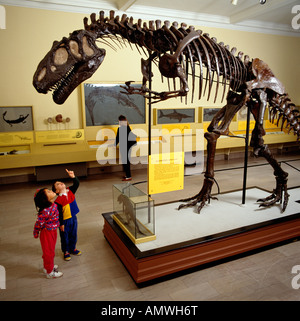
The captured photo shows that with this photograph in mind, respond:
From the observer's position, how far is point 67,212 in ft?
11.1

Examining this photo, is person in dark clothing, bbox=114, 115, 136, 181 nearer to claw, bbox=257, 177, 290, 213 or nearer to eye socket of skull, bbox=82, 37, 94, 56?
claw, bbox=257, 177, 290, 213

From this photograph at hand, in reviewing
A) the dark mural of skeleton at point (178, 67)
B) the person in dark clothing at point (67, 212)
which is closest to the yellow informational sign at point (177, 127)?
the dark mural of skeleton at point (178, 67)

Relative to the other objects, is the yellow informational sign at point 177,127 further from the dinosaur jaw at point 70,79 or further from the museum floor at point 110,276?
the dinosaur jaw at point 70,79

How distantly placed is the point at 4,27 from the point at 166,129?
4568 millimetres

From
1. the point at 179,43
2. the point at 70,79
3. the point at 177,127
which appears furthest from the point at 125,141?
the point at 70,79

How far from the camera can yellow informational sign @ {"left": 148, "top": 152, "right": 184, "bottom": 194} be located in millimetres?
3506

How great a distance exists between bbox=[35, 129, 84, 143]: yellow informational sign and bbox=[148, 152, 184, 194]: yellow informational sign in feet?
13.4

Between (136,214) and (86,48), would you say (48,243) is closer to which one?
(136,214)

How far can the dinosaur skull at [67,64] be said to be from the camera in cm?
271

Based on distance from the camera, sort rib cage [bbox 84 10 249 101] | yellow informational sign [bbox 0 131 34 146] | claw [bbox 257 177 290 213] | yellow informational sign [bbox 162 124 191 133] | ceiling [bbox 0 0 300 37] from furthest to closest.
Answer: yellow informational sign [bbox 162 124 191 133] → ceiling [bbox 0 0 300 37] → yellow informational sign [bbox 0 131 34 146] → claw [bbox 257 177 290 213] → rib cage [bbox 84 10 249 101]

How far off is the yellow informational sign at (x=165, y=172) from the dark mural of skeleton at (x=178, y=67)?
654 mm

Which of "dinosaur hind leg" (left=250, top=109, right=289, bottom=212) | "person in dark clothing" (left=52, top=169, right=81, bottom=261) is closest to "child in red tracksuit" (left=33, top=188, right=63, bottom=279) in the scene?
"person in dark clothing" (left=52, top=169, right=81, bottom=261)

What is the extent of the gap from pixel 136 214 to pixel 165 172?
68 centimetres

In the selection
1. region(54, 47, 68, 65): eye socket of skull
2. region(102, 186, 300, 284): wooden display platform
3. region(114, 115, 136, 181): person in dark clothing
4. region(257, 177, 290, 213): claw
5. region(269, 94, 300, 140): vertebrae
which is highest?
region(54, 47, 68, 65): eye socket of skull
